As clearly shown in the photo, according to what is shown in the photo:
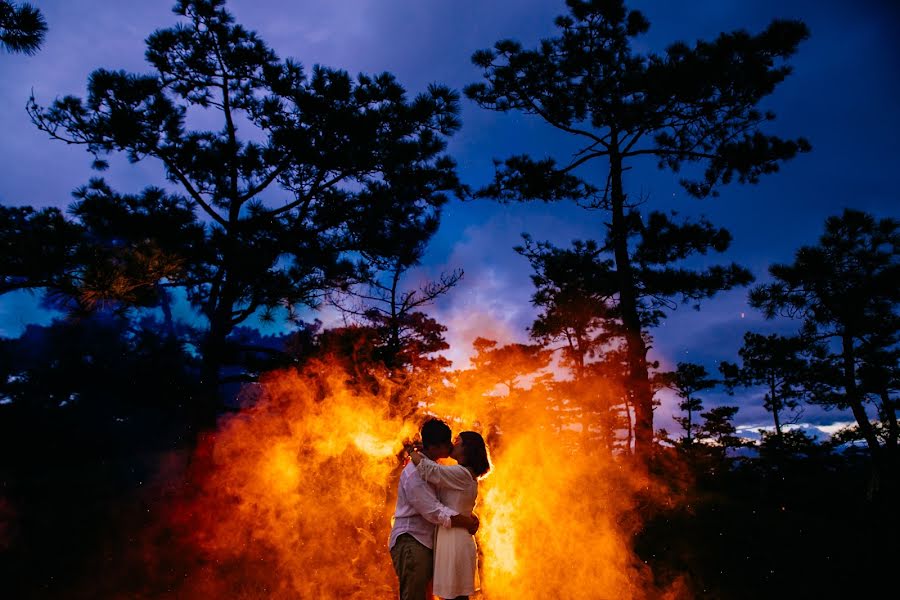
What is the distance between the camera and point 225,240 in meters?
9.45

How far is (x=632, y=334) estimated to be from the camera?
9.82 meters

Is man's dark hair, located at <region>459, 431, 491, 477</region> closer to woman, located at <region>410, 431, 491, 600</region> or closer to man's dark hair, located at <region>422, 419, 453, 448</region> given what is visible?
woman, located at <region>410, 431, 491, 600</region>

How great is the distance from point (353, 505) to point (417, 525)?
428 centimetres

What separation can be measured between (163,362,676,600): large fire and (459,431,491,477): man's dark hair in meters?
2.36

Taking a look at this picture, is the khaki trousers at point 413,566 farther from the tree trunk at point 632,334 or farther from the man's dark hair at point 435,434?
the tree trunk at point 632,334

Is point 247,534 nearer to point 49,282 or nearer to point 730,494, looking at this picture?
point 49,282

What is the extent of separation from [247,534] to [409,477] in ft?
19.7

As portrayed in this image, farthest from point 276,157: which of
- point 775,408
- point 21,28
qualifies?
point 775,408

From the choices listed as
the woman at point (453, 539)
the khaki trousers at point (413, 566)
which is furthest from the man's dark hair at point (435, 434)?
the khaki trousers at point (413, 566)

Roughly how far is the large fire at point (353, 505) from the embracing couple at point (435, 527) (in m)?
2.41

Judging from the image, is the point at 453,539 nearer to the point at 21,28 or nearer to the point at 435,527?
the point at 435,527

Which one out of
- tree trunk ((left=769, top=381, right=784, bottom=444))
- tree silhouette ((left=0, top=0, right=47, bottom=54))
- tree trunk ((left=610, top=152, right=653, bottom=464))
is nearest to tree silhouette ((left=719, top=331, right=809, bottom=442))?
tree trunk ((left=769, top=381, right=784, bottom=444))

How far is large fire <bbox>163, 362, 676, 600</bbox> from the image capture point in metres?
6.05

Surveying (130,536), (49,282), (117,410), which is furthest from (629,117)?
(117,410)
